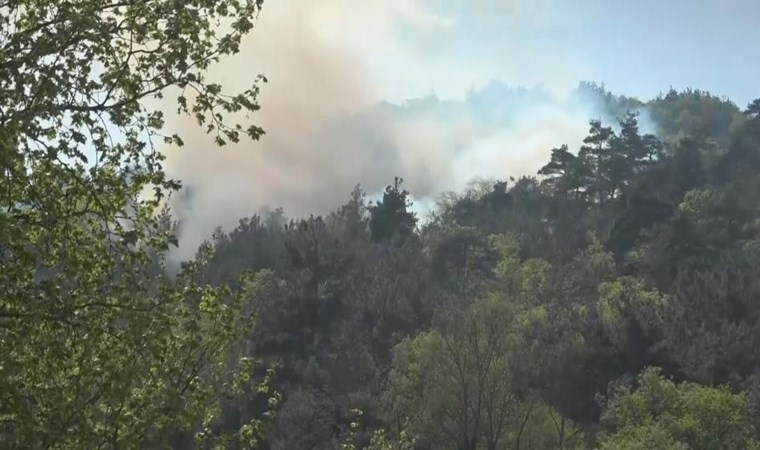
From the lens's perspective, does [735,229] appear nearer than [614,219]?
Yes

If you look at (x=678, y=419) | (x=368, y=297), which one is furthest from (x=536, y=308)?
(x=678, y=419)

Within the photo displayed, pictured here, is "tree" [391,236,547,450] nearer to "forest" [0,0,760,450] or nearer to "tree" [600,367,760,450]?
"forest" [0,0,760,450]

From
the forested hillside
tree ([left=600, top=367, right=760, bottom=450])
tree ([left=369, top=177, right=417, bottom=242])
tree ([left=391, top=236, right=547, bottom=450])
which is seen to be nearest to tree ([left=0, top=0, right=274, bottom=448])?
the forested hillside

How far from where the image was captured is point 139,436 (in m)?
8.30

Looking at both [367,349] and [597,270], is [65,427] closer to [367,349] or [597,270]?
[367,349]

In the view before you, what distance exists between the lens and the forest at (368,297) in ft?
26.5

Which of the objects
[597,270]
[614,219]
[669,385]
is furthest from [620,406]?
[614,219]

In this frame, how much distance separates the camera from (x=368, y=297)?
73688mm

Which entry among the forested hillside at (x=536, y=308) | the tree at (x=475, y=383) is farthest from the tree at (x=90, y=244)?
the tree at (x=475, y=383)

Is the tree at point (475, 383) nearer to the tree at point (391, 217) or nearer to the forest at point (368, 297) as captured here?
the forest at point (368, 297)

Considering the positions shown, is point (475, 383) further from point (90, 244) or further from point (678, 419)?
point (90, 244)

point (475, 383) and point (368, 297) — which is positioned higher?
point (368, 297)

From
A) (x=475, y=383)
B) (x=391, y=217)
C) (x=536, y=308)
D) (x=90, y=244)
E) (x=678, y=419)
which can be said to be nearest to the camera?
(x=90, y=244)

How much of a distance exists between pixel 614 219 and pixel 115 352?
259 feet
